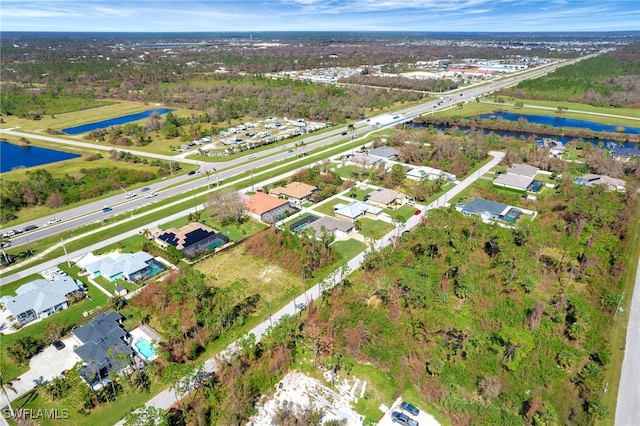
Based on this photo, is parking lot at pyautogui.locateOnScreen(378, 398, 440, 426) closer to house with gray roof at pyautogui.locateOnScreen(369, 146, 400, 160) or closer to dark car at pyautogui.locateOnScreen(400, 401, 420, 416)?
dark car at pyautogui.locateOnScreen(400, 401, 420, 416)

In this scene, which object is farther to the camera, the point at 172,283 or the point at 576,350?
the point at 172,283

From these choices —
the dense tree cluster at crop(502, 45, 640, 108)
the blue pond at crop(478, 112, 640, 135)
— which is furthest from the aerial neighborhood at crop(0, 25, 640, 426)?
the dense tree cluster at crop(502, 45, 640, 108)

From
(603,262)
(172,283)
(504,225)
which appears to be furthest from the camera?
(504,225)

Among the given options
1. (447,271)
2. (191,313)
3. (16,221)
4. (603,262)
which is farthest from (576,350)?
(16,221)

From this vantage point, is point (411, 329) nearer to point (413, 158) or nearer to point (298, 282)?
point (298, 282)

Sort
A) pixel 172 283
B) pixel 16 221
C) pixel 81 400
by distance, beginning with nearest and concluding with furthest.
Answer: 1. pixel 81 400
2. pixel 172 283
3. pixel 16 221
